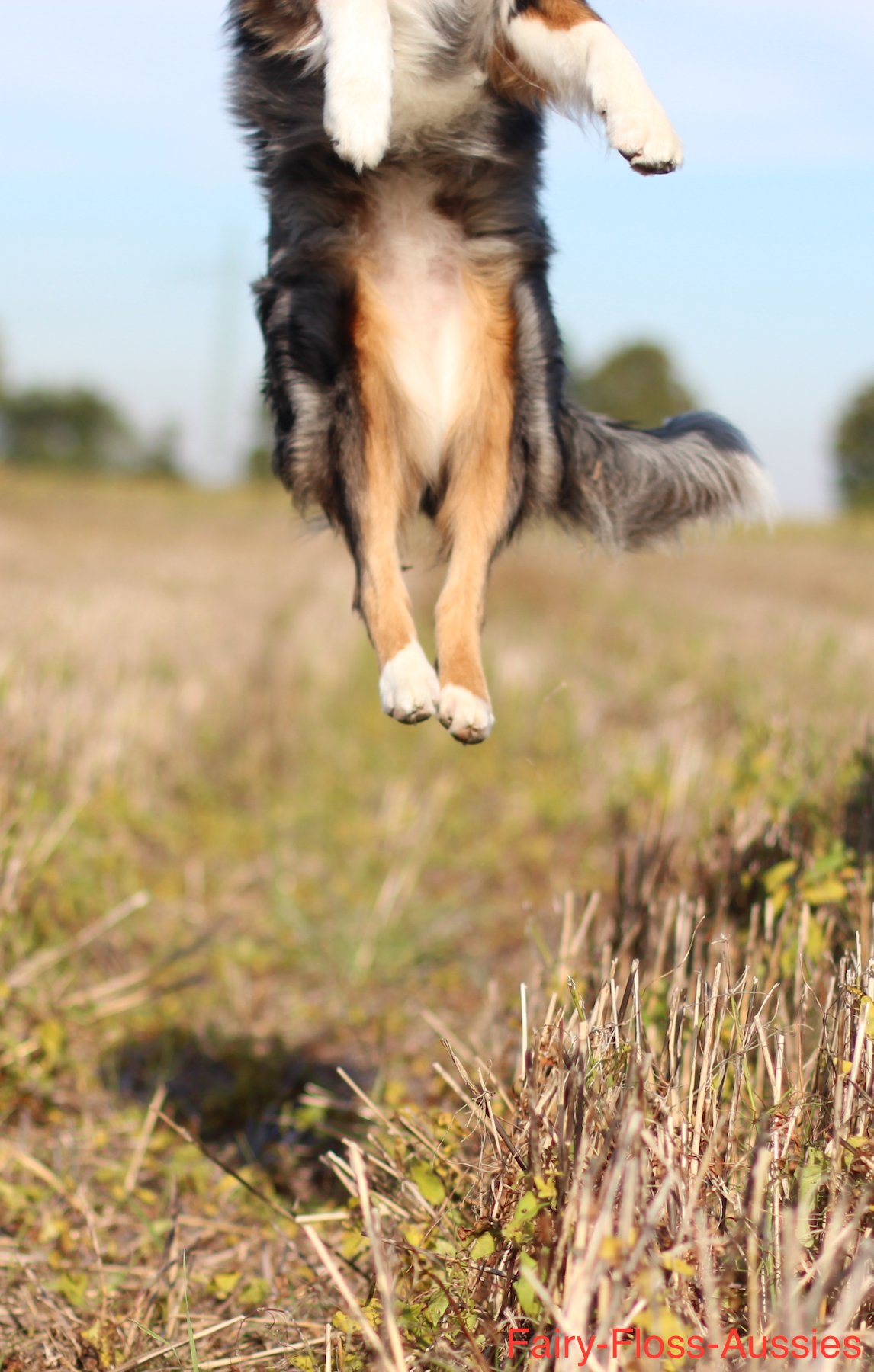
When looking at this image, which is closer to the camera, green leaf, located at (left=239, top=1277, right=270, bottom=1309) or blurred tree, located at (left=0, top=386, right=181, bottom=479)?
green leaf, located at (left=239, top=1277, right=270, bottom=1309)

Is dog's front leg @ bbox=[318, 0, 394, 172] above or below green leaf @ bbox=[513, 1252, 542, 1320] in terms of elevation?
above

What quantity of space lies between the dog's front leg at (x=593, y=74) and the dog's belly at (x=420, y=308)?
1.20ft

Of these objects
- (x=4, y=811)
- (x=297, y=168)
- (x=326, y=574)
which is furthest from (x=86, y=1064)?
(x=326, y=574)

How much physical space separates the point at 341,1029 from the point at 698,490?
2.96 metres

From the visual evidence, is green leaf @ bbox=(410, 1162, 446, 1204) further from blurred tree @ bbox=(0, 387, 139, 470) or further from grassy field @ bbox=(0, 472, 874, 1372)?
blurred tree @ bbox=(0, 387, 139, 470)

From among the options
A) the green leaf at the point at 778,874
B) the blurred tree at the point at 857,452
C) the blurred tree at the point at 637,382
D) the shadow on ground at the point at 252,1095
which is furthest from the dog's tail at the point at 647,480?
the blurred tree at the point at 637,382

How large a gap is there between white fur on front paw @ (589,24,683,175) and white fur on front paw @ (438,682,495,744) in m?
1.13

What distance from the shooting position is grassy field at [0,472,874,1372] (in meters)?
1.96

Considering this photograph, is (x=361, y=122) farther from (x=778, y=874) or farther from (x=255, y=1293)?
(x=255, y=1293)

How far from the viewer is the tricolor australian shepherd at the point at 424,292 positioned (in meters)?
2.34

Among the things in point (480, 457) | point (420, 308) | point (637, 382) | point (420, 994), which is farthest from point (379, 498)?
point (637, 382)

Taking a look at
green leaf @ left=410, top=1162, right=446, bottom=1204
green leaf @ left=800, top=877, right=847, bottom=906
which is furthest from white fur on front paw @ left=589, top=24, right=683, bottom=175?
green leaf @ left=410, top=1162, right=446, bottom=1204

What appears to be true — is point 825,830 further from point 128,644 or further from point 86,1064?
point 128,644

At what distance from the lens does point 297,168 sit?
7.98 feet
